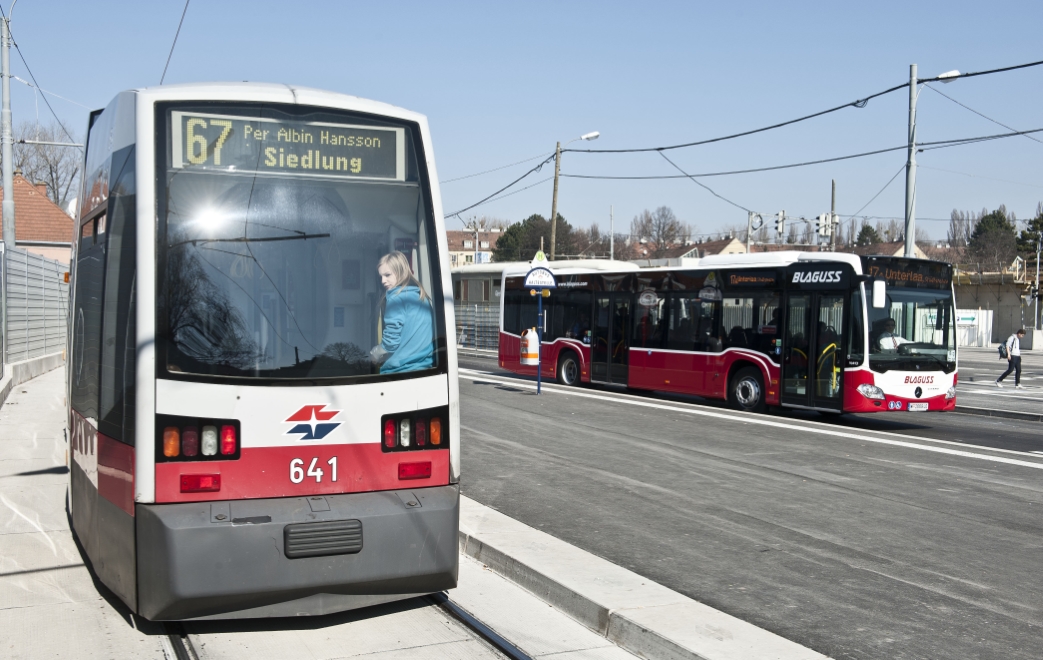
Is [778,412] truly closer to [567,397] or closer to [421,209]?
[567,397]

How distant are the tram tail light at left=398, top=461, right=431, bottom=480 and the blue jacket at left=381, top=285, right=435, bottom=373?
0.53 m

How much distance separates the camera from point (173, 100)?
507cm

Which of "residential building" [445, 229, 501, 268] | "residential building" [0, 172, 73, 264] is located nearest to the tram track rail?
"residential building" [0, 172, 73, 264]

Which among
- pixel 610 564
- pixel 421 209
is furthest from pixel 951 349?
pixel 421 209

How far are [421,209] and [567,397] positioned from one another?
46.8 ft

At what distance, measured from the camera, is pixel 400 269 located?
547 centimetres

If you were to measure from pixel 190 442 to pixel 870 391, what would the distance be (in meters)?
13.1

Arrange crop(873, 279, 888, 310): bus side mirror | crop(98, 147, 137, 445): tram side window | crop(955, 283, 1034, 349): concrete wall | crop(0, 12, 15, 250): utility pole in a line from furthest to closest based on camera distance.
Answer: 1. crop(955, 283, 1034, 349): concrete wall
2. crop(0, 12, 15, 250): utility pole
3. crop(873, 279, 888, 310): bus side mirror
4. crop(98, 147, 137, 445): tram side window

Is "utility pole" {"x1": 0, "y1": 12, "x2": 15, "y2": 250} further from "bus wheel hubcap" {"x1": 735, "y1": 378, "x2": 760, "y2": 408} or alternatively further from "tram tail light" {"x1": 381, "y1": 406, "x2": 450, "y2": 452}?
"tram tail light" {"x1": 381, "y1": 406, "x2": 450, "y2": 452}

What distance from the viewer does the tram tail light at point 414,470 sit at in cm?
530

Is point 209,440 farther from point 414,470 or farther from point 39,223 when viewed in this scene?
point 39,223

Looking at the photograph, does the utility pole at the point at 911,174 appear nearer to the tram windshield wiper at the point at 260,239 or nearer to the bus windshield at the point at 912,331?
the bus windshield at the point at 912,331

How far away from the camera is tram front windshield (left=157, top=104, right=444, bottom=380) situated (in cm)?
498

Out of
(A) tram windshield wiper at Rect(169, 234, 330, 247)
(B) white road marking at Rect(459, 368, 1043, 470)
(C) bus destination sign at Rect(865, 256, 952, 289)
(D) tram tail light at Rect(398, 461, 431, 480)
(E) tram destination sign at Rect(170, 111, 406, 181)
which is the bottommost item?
(B) white road marking at Rect(459, 368, 1043, 470)
